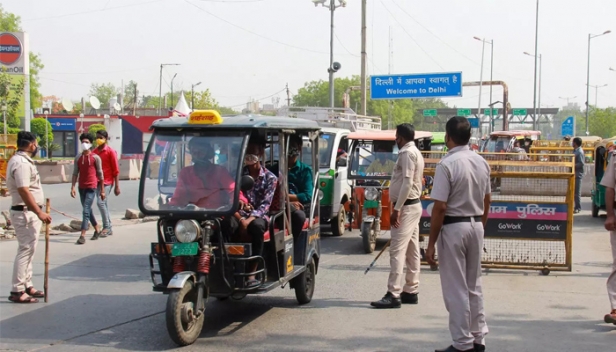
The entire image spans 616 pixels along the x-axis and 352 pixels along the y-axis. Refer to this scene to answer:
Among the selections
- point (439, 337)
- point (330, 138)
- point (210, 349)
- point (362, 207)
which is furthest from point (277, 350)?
point (330, 138)

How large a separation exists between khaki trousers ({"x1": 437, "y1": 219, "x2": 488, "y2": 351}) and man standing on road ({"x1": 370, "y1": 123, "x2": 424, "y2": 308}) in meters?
1.98

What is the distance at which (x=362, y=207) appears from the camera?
1272cm

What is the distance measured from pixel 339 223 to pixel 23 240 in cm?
720

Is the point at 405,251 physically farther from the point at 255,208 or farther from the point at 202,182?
the point at 202,182

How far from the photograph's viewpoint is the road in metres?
6.58

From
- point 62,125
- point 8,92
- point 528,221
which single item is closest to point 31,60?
point 62,125

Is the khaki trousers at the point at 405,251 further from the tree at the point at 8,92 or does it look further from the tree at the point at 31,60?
the tree at the point at 31,60

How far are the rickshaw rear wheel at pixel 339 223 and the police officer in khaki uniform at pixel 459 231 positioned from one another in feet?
26.6

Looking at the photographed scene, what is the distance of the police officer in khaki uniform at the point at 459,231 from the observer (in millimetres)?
5848

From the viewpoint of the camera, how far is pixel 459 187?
5.87 metres

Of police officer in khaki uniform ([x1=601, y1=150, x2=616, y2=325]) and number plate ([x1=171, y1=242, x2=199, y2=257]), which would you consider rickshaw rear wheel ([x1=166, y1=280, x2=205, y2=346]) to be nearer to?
number plate ([x1=171, y1=242, x2=199, y2=257])

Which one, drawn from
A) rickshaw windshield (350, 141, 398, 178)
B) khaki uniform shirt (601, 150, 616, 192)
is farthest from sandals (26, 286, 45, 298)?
rickshaw windshield (350, 141, 398, 178)

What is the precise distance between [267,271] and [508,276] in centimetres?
439

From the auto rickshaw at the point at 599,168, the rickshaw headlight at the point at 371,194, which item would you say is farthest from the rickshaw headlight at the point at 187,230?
the auto rickshaw at the point at 599,168
